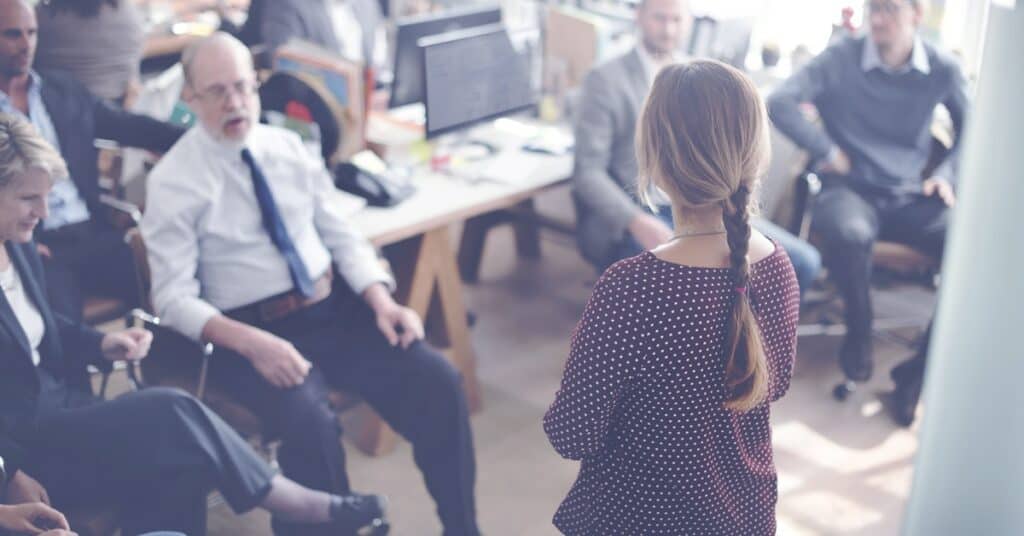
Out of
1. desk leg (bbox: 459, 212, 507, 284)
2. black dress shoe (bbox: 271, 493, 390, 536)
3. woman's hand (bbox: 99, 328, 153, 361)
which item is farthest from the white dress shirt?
desk leg (bbox: 459, 212, 507, 284)

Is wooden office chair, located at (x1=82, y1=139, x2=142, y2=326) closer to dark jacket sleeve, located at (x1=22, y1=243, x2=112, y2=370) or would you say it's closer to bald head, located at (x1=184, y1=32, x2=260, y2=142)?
dark jacket sleeve, located at (x1=22, y1=243, x2=112, y2=370)

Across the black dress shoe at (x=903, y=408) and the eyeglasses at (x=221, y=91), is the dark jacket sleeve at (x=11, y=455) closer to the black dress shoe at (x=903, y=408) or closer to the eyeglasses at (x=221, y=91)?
the eyeglasses at (x=221, y=91)

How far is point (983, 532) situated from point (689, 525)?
46cm

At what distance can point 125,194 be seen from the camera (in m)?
3.51

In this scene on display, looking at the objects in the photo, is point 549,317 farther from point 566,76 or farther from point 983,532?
point 983,532

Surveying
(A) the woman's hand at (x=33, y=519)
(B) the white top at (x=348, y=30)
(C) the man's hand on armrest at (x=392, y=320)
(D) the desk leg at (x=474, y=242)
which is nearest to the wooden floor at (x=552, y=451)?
(D) the desk leg at (x=474, y=242)

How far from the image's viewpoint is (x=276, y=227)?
112 inches

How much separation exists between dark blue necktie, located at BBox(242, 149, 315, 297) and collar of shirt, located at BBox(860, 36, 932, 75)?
83.6 inches

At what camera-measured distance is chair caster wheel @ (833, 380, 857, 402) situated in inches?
147

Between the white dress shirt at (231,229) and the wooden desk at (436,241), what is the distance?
209mm

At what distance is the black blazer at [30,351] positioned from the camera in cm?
229

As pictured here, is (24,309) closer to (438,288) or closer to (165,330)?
(165,330)

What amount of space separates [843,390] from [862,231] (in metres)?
0.53

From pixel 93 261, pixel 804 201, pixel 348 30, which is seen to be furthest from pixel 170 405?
pixel 348 30
